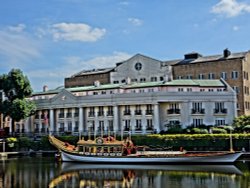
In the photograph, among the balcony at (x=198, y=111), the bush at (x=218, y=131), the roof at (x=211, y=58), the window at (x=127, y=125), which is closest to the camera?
the bush at (x=218, y=131)

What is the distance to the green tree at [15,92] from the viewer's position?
255 ft

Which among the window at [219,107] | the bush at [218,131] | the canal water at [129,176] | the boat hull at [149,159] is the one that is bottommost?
the canal water at [129,176]

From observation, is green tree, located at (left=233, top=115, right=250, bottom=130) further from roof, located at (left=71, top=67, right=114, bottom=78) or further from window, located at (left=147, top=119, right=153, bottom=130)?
roof, located at (left=71, top=67, right=114, bottom=78)

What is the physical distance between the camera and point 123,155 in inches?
2185

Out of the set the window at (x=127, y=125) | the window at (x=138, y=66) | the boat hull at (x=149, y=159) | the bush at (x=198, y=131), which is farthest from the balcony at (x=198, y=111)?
the window at (x=138, y=66)

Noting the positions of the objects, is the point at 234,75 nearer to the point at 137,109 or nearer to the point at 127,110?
the point at 137,109

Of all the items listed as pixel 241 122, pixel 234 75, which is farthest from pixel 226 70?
pixel 241 122

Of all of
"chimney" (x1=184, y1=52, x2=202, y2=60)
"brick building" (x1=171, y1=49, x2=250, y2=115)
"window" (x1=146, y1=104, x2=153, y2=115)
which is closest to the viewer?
"window" (x1=146, y1=104, x2=153, y2=115)

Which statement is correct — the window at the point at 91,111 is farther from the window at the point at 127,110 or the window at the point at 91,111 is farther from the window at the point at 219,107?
the window at the point at 219,107

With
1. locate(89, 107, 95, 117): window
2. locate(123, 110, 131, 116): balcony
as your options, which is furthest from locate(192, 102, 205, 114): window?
locate(89, 107, 95, 117): window

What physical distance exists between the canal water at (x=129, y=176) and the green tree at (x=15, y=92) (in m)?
27.1

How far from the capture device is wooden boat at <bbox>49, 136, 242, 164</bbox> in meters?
51.2

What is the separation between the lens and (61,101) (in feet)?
266

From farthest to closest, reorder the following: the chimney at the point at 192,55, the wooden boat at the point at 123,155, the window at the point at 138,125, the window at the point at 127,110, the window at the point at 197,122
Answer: the chimney at the point at 192,55 < the window at the point at 127,110 < the window at the point at 138,125 < the window at the point at 197,122 < the wooden boat at the point at 123,155
